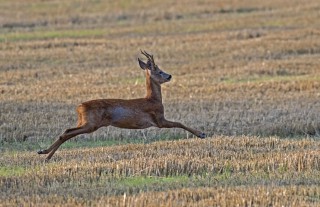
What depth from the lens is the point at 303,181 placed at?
36.7ft

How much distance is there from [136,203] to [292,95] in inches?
407

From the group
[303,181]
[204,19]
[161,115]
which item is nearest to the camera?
[303,181]

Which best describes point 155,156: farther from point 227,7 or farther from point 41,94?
point 227,7

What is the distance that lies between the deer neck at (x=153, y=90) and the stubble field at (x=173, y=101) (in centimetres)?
72

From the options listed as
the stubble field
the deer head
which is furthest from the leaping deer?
the stubble field

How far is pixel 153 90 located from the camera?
14.5 m

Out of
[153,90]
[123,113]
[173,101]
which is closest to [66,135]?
[123,113]

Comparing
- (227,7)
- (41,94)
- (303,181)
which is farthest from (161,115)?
(227,7)

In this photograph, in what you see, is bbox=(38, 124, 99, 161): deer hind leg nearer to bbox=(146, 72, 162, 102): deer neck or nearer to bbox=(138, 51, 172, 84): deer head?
bbox=(146, 72, 162, 102): deer neck

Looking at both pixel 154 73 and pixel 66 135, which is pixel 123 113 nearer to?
pixel 66 135

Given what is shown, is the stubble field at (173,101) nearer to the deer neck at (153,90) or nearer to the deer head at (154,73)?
the deer neck at (153,90)

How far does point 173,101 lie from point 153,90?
16.2 feet

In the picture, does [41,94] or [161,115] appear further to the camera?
[41,94]

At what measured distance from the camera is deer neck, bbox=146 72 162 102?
47.3 ft
